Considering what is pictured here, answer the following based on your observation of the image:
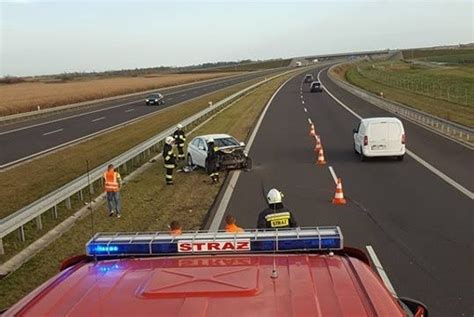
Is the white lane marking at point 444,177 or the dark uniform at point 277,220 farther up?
the dark uniform at point 277,220

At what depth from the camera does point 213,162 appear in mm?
18547

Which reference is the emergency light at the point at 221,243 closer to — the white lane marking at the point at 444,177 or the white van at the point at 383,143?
the white lane marking at the point at 444,177

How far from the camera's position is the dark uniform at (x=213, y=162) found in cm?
1811

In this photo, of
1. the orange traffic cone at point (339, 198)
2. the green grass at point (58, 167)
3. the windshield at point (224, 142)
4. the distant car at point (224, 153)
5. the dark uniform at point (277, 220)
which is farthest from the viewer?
the windshield at point (224, 142)

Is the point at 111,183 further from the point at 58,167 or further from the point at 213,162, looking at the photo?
the point at 58,167

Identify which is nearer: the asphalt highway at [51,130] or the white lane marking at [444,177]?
the white lane marking at [444,177]

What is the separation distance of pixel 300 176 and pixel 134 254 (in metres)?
14.6

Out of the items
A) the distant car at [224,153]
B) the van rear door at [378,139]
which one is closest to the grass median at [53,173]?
the distant car at [224,153]

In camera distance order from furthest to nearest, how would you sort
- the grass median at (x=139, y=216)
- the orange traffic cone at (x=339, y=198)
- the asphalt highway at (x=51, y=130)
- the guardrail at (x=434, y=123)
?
the asphalt highway at (x=51, y=130), the guardrail at (x=434, y=123), the orange traffic cone at (x=339, y=198), the grass median at (x=139, y=216)

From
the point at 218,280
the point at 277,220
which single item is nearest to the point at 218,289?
the point at 218,280

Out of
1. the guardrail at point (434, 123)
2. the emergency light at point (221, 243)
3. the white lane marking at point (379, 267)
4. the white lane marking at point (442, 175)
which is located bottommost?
the guardrail at point (434, 123)

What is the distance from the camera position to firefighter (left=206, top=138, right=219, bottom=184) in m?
18.1

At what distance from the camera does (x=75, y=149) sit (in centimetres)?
2756

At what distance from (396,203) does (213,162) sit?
6.28 m
